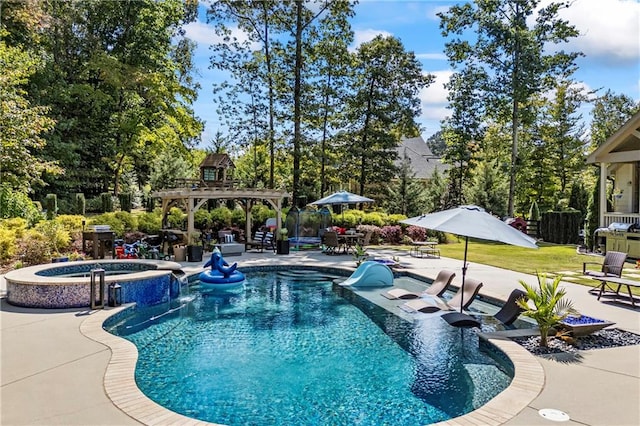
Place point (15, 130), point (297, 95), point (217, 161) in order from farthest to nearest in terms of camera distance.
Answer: point (297, 95) < point (217, 161) < point (15, 130)

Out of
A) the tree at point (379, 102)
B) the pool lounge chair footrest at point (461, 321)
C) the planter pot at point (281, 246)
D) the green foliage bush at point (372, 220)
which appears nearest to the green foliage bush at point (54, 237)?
the planter pot at point (281, 246)

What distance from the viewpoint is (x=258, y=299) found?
10523 millimetres

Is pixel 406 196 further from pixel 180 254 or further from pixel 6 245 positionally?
pixel 6 245

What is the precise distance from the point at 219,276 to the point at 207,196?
17.3 ft

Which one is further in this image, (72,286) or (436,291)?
(436,291)

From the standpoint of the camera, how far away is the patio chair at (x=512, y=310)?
7574mm

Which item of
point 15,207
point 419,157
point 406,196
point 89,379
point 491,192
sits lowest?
point 89,379

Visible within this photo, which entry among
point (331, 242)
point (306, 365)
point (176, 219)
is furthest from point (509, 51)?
point (306, 365)

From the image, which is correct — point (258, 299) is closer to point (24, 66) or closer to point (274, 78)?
point (24, 66)

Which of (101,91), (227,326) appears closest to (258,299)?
(227,326)

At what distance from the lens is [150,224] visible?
17328 mm

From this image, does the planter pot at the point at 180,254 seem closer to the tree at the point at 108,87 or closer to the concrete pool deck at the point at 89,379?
the concrete pool deck at the point at 89,379

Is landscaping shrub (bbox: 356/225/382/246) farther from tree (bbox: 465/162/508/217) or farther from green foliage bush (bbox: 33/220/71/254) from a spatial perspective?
green foliage bush (bbox: 33/220/71/254)

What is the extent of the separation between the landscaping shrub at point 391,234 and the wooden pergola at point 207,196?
597 centimetres
